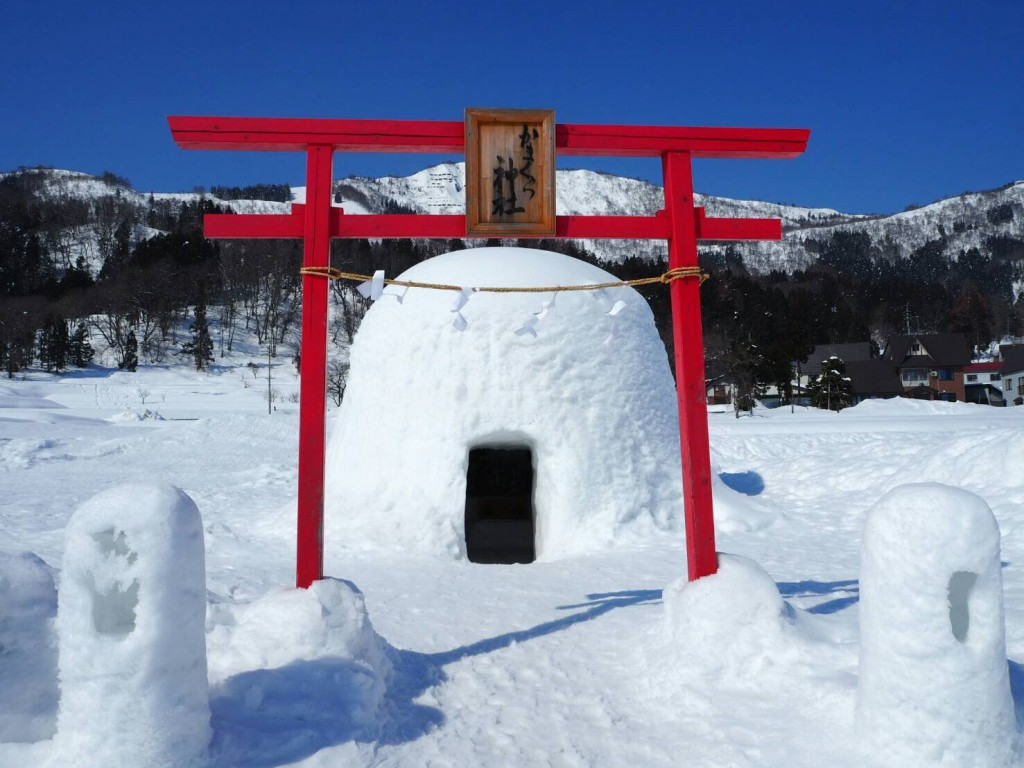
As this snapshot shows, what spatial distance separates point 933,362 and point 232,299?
162 ft

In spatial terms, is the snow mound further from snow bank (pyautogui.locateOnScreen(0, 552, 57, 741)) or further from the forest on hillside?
the forest on hillside

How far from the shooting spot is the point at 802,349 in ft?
121

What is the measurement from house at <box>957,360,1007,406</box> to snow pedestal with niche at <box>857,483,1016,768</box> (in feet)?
166

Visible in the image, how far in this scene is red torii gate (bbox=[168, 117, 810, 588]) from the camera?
3838 millimetres

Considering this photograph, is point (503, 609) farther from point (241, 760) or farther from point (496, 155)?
point (496, 155)

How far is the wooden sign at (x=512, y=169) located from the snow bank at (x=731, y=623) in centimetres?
228

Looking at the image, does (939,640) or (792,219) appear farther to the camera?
(792,219)

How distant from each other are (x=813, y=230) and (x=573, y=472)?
13972cm

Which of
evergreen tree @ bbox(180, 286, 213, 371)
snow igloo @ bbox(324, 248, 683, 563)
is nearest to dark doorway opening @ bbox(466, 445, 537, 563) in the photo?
snow igloo @ bbox(324, 248, 683, 563)

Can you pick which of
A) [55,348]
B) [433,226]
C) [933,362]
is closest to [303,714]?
[433,226]

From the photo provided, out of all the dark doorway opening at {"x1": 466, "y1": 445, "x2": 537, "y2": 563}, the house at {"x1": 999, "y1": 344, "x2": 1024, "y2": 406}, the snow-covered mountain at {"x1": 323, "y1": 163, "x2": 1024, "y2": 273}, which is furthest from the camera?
the snow-covered mountain at {"x1": 323, "y1": 163, "x2": 1024, "y2": 273}

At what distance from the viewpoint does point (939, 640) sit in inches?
95.0

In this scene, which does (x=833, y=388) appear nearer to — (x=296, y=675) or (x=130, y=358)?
(x=296, y=675)

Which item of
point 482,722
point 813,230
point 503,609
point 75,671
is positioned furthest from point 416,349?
point 813,230
